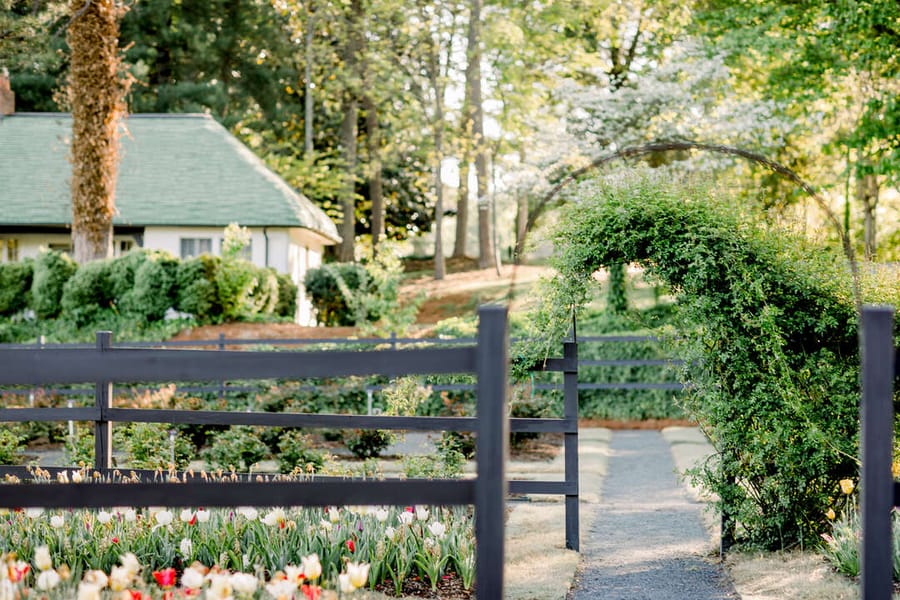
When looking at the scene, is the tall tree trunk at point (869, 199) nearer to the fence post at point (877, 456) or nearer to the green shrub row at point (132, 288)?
the green shrub row at point (132, 288)

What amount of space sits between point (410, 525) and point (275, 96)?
3390 centimetres

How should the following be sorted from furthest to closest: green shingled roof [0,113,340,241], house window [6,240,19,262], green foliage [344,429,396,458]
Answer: house window [6,240,19,262] < green shingled roof [0,113,340,241] < green foliage [344,429,396,458]

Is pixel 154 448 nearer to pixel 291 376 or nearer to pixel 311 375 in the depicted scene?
pixel 291 376

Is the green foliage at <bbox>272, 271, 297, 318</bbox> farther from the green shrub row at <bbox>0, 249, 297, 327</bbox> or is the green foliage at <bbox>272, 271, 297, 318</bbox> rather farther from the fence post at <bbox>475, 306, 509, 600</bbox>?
the fence post at <bbox>475, 306, 509, 600</bbox>

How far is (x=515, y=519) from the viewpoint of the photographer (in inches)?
344

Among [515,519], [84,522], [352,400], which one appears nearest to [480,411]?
[84,522]

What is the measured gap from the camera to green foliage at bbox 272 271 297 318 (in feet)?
82.9

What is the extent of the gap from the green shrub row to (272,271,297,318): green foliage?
3.03 metres

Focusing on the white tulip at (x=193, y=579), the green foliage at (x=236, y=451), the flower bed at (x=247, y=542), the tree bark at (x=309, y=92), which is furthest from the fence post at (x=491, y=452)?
the tree bark at (x=309, y=92)

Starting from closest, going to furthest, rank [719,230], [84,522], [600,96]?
[84,522] < [719,230] < [600,96]

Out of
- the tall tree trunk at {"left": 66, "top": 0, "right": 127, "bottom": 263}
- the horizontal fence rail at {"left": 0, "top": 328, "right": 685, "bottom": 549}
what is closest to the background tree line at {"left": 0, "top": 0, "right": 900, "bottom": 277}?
the tall tree trunk at {"left": 66, "top": 0, "right": 127, "bottom": 263}

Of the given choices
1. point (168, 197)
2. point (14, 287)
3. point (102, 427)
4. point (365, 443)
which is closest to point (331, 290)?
point (168, 197)

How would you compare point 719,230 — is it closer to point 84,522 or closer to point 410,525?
point 410,525

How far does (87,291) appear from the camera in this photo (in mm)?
21000
